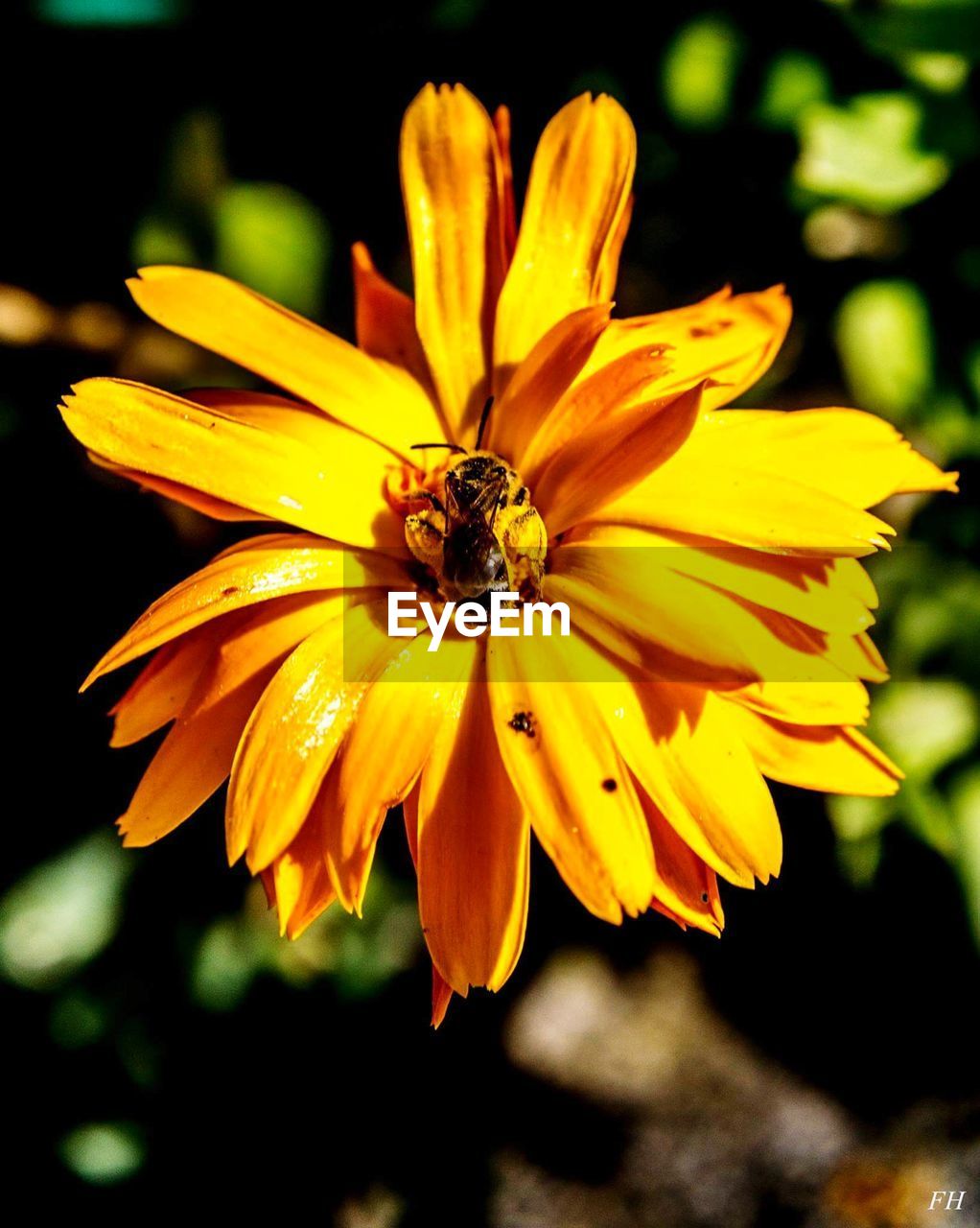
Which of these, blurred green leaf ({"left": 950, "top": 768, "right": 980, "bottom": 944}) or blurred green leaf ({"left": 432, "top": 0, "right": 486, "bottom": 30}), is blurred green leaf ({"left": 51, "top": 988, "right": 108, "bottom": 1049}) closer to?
→ blurred green leaf ({"left": 950, "top": 768, "right": 980, "bottom": 944})

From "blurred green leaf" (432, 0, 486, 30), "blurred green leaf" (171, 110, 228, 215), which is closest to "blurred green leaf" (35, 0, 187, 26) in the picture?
"blurred green leaf" (171, 110, 228, 215)

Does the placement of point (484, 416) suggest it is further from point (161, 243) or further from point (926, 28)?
point (926, 28)

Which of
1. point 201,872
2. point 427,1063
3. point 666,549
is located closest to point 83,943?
point 201,872

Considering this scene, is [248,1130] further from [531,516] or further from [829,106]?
[829,106]

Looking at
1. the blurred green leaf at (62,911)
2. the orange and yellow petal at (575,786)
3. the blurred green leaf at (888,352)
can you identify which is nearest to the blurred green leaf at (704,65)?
the blurred green leaf at (888,352)

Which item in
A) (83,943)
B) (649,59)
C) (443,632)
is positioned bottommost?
(83,943)

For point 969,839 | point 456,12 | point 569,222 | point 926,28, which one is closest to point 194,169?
point 456,12

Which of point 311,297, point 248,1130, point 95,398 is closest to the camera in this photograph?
point 95,398
